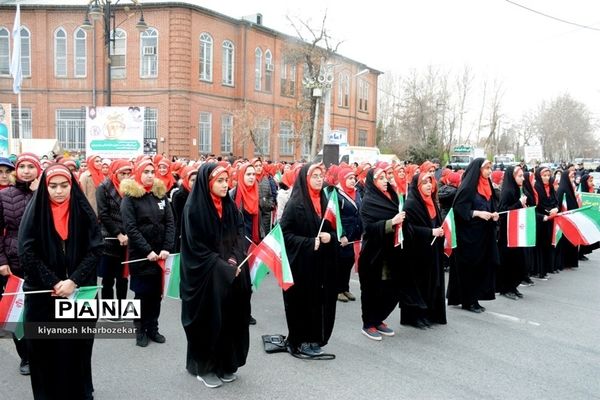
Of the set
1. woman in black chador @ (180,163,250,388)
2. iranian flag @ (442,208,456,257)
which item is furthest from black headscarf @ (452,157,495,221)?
woman in black chador @ (180,163,250,388)

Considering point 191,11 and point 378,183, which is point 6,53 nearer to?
point 191,11

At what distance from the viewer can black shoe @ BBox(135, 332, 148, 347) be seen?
538cm

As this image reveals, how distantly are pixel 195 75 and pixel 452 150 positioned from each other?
29361mm

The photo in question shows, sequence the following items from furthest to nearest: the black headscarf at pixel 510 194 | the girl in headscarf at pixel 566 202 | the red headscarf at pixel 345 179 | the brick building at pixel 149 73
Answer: the brick building at pixel 149 73 < the girl in headscarf at pixel 566 202 < the black headscarf at pixel 510 194 < the red headscarf at pixel 345 179

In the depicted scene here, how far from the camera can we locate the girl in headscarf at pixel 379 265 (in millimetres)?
5871

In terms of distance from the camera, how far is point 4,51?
30.8 meters

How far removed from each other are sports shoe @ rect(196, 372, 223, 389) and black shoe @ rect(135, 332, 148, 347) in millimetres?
1158

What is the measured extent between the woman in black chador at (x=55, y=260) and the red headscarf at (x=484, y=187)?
5.15 m

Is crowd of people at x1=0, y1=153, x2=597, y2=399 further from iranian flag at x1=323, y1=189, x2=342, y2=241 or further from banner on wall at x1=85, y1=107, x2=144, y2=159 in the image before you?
banner on wall at x1=85, y1=107, x2=144, y2=159

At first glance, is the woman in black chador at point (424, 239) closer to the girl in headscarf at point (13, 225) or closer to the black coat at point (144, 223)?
the black coat at point (144, 223)

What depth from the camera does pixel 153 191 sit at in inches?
217

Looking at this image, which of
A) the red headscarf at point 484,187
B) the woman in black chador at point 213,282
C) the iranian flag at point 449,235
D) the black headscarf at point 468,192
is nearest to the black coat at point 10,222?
the woman in black chador at point 213,282

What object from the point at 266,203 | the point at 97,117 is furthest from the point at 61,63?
the point at 266,203

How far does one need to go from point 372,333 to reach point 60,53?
30.1 meters
